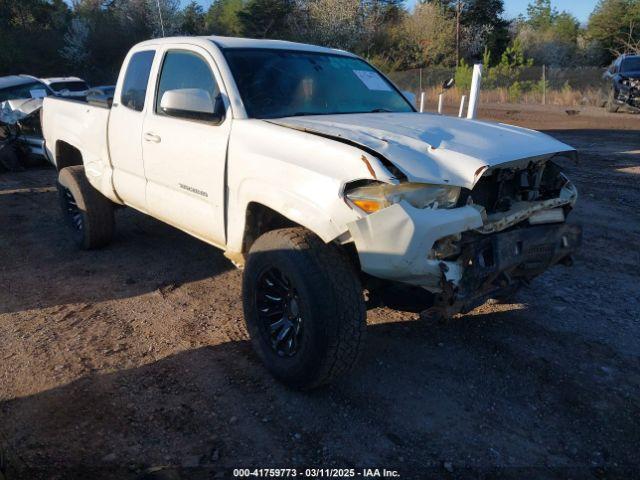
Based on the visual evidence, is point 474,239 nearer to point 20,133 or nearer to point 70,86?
point 20,133

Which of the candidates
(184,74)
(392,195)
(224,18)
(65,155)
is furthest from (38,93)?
(224,18)

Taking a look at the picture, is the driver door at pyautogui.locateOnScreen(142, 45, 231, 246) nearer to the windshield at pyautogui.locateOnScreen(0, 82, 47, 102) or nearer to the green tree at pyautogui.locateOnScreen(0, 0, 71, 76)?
the windshield at pyautogui.locateOnScreen(0, 82, 47, 102)

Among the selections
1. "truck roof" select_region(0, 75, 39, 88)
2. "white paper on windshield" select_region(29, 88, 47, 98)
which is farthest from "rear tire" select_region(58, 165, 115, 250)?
"truck roof" select_region(0, 75, 39, 88)

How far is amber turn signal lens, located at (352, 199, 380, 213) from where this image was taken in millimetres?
2807

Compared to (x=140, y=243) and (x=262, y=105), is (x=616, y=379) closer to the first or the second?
(x=262, y=105)

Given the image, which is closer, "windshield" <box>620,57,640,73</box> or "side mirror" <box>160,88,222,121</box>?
"side mirror" <box>160,88,222,121</box>

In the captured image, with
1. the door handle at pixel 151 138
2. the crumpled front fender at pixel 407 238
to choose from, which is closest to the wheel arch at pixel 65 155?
the door handle at pixel 151 138

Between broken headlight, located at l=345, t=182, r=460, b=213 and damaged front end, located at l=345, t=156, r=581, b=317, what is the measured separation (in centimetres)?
2

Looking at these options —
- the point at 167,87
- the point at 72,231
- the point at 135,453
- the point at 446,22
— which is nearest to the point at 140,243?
the point at 72,231

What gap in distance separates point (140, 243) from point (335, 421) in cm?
379

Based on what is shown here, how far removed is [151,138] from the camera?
14.3 feet

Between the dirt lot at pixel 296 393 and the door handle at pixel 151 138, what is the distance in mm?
1266

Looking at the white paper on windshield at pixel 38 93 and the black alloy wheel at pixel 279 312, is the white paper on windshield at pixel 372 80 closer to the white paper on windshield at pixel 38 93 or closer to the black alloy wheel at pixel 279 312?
the black alloy wheel at pixel 279 312

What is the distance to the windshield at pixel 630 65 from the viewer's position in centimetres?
1730
